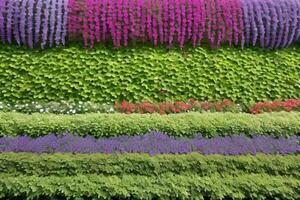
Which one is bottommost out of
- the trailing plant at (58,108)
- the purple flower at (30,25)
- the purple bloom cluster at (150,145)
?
the trailing plant at (58,108)

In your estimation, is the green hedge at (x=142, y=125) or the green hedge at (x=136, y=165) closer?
the green hedge at (x=136, y=165)

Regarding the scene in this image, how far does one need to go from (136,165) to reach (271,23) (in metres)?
4.43

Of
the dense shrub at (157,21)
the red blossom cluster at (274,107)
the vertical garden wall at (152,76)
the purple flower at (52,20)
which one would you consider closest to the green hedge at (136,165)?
the vertical garden wall at (152,76)

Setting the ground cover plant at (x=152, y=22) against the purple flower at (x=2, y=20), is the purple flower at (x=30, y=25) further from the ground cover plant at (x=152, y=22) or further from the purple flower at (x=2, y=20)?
the purple flower at (x=2, y=20)

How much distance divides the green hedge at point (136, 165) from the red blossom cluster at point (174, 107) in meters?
1.81

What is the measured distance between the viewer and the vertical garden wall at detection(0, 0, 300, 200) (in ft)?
16.5

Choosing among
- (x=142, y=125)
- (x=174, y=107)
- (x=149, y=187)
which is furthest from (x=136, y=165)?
(x=174, y=107)

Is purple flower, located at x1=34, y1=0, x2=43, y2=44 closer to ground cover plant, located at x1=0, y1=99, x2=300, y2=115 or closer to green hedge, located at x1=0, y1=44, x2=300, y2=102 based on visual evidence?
green hedge, located at x1=0, y1=44, x2=300, y2=102

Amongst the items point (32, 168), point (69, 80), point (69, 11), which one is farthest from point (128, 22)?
point (32, 168)

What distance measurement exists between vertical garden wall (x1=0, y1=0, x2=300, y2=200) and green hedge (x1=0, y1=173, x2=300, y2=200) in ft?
1.56

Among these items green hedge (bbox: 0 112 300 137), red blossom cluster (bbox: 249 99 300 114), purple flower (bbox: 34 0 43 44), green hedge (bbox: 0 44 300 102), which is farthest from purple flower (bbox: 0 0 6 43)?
red blossom cluster (bbox: 249 99 300 114)

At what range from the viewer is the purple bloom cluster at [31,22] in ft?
21.3

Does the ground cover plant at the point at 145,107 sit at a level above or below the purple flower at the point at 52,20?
below

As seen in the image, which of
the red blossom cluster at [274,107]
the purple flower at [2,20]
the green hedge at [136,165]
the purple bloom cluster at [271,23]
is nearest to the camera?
the green hedge at [136,165]
